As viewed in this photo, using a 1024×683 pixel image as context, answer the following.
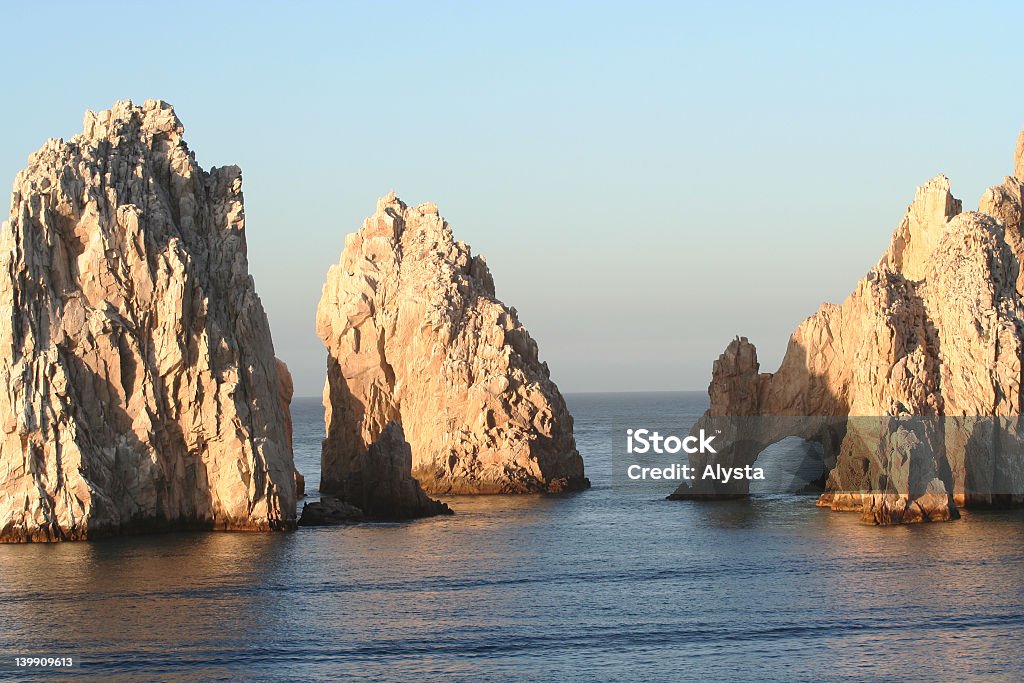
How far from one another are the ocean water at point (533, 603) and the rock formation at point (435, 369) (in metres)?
23.5

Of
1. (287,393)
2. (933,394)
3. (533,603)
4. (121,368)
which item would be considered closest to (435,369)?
(287,393)

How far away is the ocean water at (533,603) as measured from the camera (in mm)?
55656

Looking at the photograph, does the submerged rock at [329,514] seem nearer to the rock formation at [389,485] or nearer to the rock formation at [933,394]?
the rock formation at [389,485]

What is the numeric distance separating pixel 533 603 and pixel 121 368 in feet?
96.8

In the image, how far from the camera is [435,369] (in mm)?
121500

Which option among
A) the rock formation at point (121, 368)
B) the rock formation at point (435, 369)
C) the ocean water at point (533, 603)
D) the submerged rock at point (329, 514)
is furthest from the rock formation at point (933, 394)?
the rock formation at point (121, 368)

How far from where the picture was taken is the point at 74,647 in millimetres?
57594

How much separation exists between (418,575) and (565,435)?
49073 millimetres

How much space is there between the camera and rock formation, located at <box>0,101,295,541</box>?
81.1 m

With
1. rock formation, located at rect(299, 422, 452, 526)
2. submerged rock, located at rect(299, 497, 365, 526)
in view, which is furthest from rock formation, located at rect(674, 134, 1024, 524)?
submerged rock, located at rect(299, 497, 365, 526)

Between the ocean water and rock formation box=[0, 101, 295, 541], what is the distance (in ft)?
7.37

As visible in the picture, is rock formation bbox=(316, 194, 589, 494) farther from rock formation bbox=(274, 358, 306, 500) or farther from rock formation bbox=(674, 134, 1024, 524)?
rock formation bbox=(674, 134, 1024, 524)

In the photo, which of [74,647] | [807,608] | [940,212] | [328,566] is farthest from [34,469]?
[940,212]

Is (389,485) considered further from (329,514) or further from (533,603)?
(533,603)
